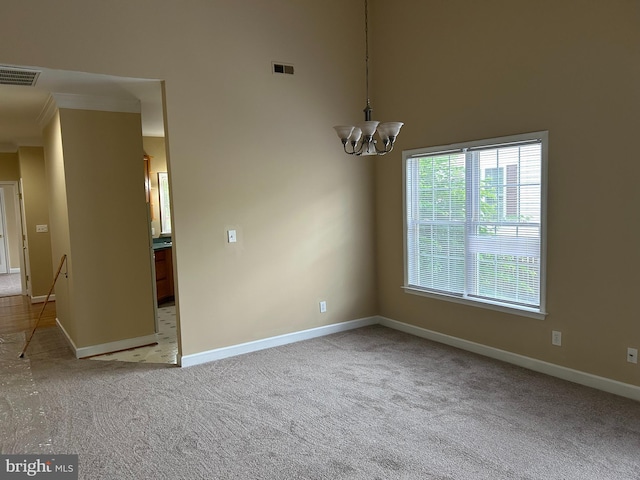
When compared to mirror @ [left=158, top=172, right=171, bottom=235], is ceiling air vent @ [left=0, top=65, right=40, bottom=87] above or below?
above

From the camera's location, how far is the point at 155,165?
751 cm

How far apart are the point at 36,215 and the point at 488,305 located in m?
7.16

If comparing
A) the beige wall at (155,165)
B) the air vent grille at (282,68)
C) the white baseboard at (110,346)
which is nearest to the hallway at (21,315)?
the white baseboard at (110,346)

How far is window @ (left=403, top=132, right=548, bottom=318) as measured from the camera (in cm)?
388

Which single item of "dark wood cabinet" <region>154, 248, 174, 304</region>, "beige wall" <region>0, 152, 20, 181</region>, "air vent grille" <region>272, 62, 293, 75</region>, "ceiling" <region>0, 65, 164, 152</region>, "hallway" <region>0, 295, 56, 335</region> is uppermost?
"air vent grille" <region>272, 62, 293, 75</region>

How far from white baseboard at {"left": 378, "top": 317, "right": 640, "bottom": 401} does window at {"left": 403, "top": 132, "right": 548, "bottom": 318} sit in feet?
1.36

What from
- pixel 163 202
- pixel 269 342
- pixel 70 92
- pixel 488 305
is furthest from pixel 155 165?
pixel 488 305

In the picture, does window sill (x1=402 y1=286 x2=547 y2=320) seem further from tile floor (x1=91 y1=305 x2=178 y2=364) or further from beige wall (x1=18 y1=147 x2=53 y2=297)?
beige wall (x1=18 y1=147 x2=53 y2=297)

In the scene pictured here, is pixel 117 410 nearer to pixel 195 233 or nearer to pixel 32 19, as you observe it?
pixel 195 233

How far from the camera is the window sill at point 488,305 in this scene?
154 inches

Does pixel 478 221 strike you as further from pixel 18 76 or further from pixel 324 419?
pixel 18 76

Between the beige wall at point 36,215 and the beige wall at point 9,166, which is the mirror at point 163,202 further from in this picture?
the beige wall at point 9,166

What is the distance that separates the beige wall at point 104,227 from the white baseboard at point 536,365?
3.00 metres

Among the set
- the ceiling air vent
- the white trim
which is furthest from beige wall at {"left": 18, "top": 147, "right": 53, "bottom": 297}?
the white trim
